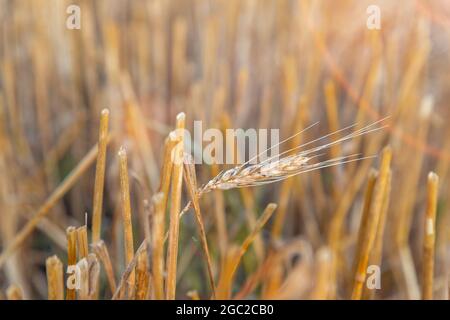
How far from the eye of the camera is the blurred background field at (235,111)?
0.86 meters

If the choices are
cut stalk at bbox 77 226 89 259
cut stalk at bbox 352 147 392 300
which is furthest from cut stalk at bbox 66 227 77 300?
cut stalk at bbox 352 147 392 300

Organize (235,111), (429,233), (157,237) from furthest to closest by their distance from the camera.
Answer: (235,111) < (429,233) < (157,237)

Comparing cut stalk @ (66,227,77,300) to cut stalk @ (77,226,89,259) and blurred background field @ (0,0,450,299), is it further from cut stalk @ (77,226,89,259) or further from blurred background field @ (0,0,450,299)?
blurred background field @ (0,0,450,299)

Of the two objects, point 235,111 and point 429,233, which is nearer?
point 429,233

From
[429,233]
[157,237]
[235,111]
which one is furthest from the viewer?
[235,111]

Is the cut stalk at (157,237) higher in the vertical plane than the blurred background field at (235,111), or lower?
lower

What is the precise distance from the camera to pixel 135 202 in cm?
94

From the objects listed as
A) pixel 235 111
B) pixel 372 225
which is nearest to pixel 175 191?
pixel 372 225

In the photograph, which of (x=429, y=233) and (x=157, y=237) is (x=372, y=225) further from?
(x=157, y=237)

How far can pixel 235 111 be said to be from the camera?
97 cm

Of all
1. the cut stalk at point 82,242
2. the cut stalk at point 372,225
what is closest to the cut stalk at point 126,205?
the cut stalk at point 82,242

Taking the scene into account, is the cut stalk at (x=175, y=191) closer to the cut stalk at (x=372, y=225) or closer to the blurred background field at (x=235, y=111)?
the cut stalk at (x=372, y=225)

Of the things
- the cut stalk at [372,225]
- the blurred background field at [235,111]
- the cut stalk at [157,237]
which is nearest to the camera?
the cut stalk at [157,237]

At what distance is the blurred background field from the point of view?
86 centimetres
